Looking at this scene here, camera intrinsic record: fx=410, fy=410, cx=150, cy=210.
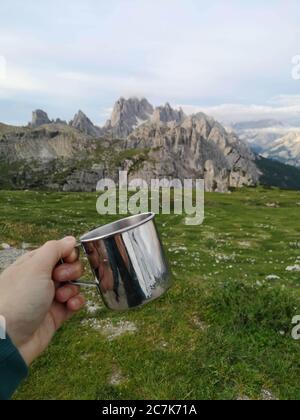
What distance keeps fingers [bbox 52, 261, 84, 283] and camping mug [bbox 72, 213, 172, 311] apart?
116 mm

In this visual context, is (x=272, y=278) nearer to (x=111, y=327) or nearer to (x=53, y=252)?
(x=111, y=327)

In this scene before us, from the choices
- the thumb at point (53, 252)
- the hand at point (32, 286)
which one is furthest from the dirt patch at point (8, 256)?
the thumb at point (53, 252)

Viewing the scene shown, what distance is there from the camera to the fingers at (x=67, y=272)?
15.3ft

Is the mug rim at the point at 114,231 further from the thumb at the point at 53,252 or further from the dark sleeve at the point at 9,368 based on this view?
the dark sleeve at the point at 9,368

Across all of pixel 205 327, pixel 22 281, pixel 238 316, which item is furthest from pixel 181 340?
pixel 22 281

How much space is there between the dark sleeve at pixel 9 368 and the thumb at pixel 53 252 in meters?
0.88

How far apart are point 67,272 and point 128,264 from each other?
0.70 meters

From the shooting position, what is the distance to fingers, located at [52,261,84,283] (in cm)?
467

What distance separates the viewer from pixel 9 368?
3.92 meters

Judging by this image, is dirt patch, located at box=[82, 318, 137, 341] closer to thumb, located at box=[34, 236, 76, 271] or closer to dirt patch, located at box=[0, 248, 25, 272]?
thumb, located at box=[34, 236, 76, 271]

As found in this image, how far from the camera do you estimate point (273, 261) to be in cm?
2523
